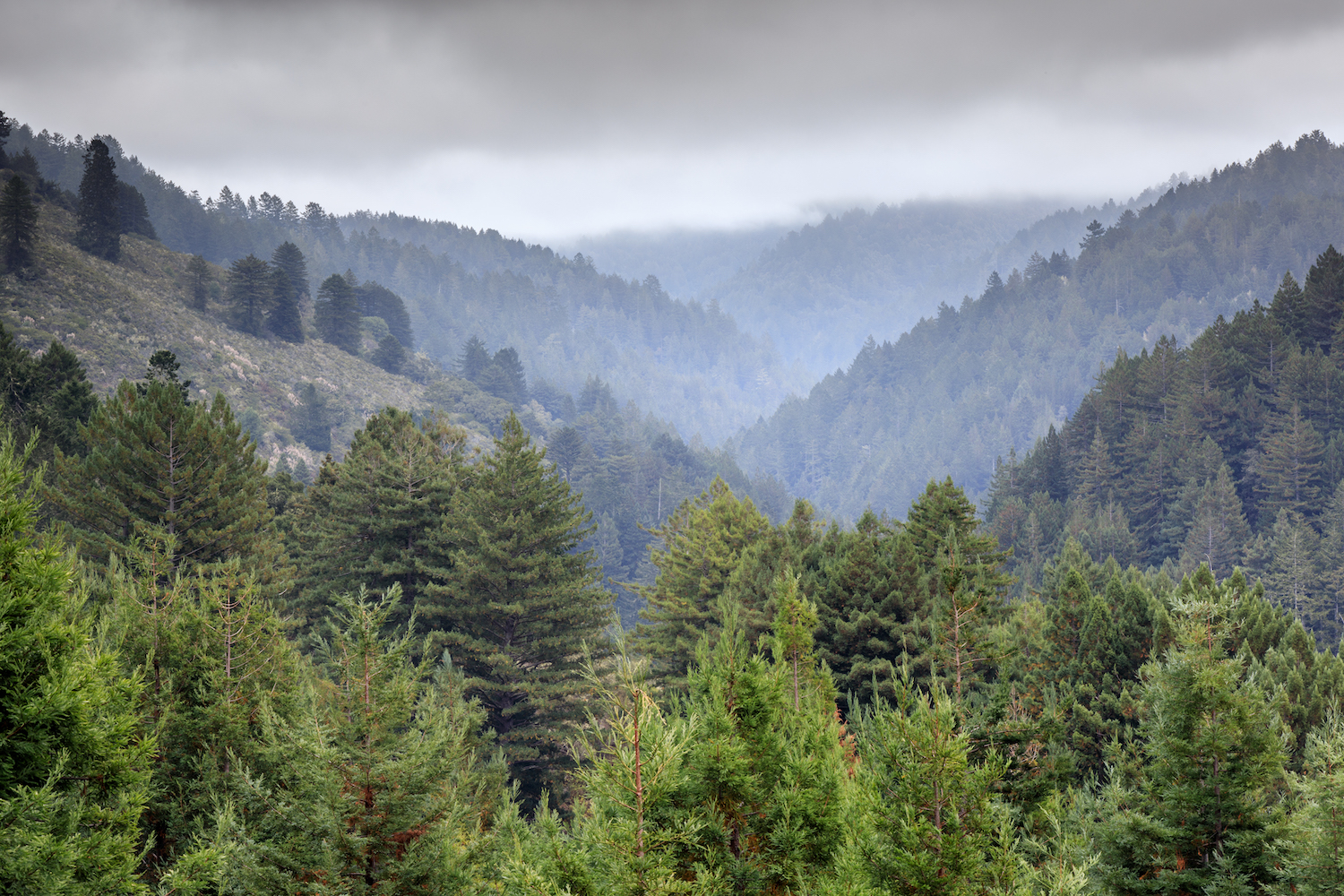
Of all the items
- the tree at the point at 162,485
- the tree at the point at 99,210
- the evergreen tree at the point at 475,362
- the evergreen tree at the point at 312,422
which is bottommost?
the tree at the point at 162,485

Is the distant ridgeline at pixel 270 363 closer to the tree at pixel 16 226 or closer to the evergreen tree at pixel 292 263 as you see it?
the evergreen tree at pixel 292 263

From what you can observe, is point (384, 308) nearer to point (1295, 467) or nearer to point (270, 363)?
point (270, 363)

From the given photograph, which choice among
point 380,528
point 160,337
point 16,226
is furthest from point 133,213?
point 380,528

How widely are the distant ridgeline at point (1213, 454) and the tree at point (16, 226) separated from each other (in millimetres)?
93340

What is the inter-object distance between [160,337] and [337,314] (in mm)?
32643

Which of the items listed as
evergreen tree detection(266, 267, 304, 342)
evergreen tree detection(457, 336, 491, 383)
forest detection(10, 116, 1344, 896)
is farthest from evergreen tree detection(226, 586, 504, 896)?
evergreen tree detection(457, 336, 491, 383)

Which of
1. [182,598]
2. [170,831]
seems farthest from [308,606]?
[170,831]

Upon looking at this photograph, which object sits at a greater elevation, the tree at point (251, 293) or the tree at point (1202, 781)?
the tree at point (251, 293)

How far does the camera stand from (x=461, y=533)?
96.4 feet

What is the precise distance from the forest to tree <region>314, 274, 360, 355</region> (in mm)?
35746

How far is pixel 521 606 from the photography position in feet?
92.2

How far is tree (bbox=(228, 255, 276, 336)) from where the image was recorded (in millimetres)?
95500

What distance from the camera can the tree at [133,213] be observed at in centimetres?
10231

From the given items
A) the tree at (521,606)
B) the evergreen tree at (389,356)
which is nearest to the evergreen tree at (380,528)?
the tree at (521,606)
